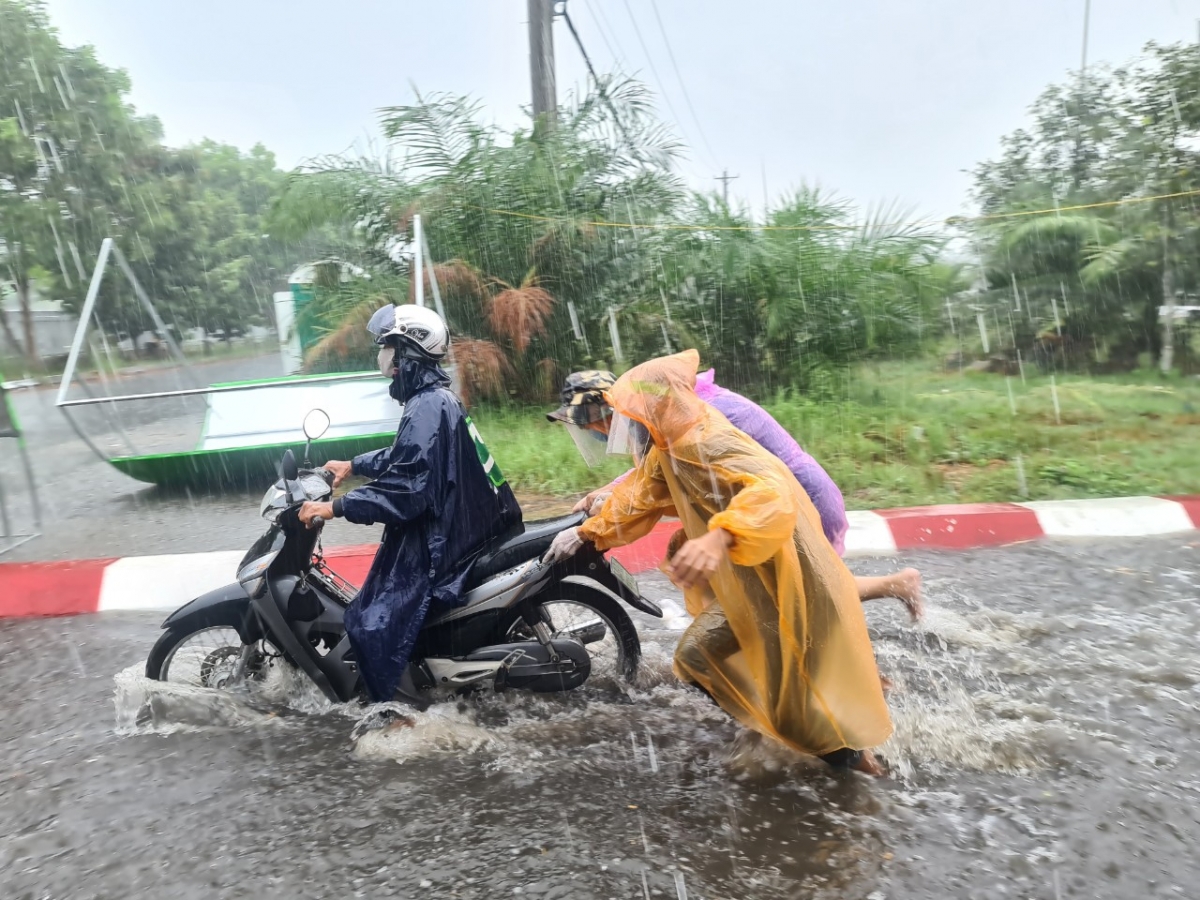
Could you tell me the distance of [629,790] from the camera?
331 cm

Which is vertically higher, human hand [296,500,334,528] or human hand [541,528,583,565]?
human hand [296,500,334,528]

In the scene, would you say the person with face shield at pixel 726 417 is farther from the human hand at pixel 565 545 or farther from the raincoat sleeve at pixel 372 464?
the raincoat sleeve at pixel 372 464

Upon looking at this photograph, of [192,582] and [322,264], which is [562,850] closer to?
[192,582]

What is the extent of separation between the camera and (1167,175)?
987 cm

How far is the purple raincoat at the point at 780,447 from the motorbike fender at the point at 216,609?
1.50m

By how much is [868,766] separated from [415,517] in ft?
5.81

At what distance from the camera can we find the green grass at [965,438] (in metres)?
7.03

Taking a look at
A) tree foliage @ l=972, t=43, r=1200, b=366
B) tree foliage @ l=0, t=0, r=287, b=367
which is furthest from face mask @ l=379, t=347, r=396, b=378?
tree foliage @ l=0, t=0, r=287, b=367

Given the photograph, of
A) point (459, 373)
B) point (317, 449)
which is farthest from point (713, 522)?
point (459, 373)

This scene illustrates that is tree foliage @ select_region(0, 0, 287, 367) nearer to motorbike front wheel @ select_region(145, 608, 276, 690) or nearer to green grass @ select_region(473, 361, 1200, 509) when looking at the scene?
green grass @ select_region(473, 361, 1200, 509)

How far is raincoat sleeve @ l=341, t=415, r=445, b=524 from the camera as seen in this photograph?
349 centimetres

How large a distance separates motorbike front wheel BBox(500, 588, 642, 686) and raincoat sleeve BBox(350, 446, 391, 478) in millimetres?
740

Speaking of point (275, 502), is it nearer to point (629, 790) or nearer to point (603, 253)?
point (629, 790)

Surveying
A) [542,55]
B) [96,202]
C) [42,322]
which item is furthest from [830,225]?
[42,322]
